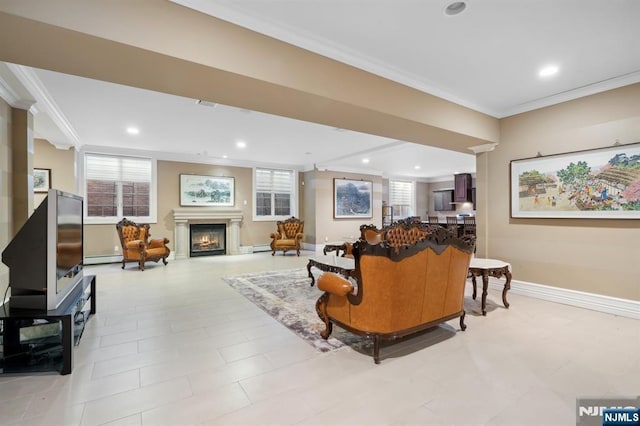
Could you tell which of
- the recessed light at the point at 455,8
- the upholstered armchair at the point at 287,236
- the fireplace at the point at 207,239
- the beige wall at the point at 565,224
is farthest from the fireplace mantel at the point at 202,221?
the recessed light at the point at 455,8

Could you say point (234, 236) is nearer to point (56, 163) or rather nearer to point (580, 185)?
point (56, 163)

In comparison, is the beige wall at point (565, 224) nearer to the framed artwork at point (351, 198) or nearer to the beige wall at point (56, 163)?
the framed artwork at point (351, 198)

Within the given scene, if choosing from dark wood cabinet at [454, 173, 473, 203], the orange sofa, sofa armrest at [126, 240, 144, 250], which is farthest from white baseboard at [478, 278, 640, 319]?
dark wood cabinet at [454, 173, 473, 203]

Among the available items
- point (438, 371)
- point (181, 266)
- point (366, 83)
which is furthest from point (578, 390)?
point (181, 266)

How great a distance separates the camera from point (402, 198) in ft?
40.1

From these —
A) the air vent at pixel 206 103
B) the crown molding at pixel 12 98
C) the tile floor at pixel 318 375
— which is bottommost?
the tile floor at pixel 318 375

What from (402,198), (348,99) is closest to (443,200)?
(402,198)

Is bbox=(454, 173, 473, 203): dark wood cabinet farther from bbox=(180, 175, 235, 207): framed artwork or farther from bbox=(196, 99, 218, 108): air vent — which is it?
bbox=(196, 99, 218, 108): air vent

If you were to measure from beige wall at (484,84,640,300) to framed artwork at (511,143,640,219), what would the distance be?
0.32 ft

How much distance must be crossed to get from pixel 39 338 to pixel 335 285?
8.97 feet

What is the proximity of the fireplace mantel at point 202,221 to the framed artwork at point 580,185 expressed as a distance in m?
6.74

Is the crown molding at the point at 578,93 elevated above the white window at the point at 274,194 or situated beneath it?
elevated above

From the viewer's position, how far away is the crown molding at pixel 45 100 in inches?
117

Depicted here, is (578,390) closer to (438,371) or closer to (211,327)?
(438,371)
